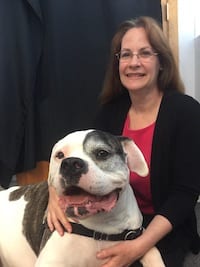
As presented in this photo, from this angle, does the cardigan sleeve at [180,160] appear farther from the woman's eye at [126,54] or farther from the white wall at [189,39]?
the white wall at [189,39]

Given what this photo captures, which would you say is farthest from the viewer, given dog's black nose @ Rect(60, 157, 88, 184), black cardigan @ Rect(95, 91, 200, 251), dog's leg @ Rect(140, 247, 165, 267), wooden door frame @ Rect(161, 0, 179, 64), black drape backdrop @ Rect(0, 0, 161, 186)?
wooden door frame @ Rect(161, 0, 179, 64)

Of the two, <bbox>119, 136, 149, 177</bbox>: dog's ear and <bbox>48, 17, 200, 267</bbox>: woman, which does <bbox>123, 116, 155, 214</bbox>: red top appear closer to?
<bbox>48, 17, 200, 267</bbox>: woman

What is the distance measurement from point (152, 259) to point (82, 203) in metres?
0.37

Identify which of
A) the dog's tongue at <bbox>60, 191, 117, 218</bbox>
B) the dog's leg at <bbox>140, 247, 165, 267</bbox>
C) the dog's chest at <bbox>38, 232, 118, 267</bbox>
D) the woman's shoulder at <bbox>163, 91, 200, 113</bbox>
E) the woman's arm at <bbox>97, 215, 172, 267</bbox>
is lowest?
the dog's leg at <bbox>140, 247, 165, 267</bbox>

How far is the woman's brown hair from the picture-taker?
1745 mm

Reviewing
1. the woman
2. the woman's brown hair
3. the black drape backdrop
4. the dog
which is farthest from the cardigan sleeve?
the black drape backdrop

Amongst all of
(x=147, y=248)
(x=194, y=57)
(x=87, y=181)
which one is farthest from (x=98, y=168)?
(x=194, y=57)

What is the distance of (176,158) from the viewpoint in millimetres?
1642

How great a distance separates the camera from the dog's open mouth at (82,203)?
1.18 metres

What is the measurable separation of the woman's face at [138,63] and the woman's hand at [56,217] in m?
0.58

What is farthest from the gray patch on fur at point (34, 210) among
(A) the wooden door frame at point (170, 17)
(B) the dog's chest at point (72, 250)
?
(A) the wooden door frame at point (170, 17)

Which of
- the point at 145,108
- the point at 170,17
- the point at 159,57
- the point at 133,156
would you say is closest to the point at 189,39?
the point at 170,17

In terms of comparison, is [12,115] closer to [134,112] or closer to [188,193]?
[134,112]

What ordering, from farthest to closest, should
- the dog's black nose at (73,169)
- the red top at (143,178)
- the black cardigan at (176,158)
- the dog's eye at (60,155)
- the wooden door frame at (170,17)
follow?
the wooden door frame at (170,17), the red top at (143,178), the black cardigan at (176,158), the dog's eye at (60,155), the dog's black nose at (73,169)
